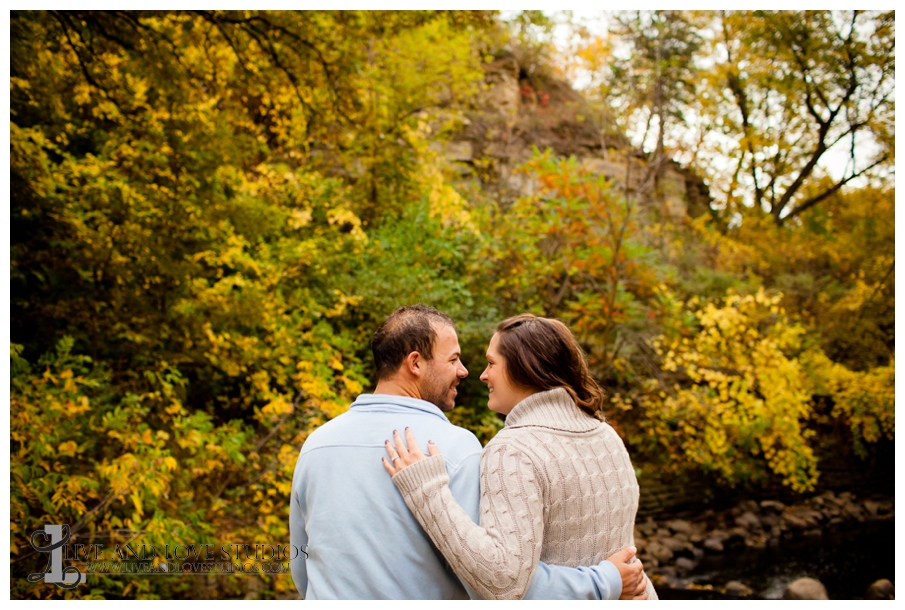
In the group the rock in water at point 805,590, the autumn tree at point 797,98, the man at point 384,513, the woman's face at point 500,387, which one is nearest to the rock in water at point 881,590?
the rock in water at point 805,590

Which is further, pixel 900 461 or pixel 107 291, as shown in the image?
pixel 107 291

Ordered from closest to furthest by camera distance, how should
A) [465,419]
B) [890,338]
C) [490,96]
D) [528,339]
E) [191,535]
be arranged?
[528,339], [191,535], [465,419], [890,338], [490,96]

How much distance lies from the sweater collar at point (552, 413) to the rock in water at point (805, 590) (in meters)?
5.74

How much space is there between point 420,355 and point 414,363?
27mm

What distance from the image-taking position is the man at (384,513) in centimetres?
144

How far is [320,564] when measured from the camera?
146cm

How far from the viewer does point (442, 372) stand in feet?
5.48

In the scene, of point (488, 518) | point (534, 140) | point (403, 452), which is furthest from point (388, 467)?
point (534, 140)

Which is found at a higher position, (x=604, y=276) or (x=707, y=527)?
(x=604, y=276)

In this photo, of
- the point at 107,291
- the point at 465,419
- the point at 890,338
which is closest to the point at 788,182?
the point at 890,338

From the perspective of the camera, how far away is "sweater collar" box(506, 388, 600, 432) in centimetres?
158
